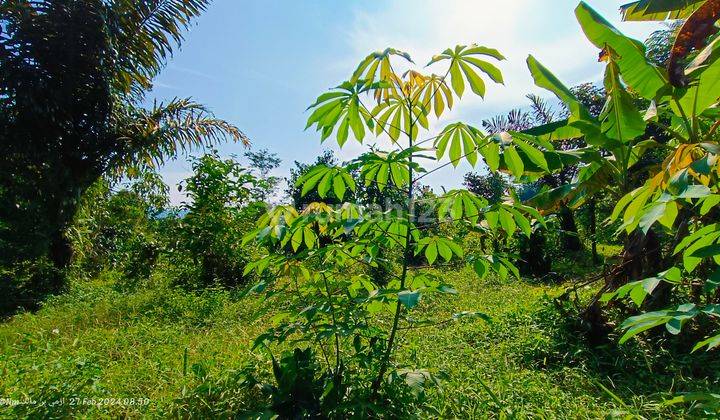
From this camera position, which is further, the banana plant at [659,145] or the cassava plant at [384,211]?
the cassava plant at [384,211]

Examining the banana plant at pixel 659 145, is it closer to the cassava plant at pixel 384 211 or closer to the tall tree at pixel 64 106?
the cassava plant at pixel 384 211

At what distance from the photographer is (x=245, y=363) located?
2.25m

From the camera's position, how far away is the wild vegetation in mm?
1447

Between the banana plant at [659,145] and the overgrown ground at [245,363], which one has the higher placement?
the banana plant at [659,145]

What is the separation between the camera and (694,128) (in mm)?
1697

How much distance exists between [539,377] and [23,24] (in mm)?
6580

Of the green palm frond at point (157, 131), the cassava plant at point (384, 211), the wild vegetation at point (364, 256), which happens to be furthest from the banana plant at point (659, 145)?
the green palm frond at point (157, 131)

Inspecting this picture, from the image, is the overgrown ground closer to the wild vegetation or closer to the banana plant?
the wild vegetation

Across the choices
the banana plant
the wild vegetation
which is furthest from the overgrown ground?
the banana plant

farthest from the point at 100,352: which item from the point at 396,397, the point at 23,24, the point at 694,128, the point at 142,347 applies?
the point at 23,24

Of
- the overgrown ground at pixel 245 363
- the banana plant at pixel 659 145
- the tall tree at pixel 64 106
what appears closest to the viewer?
the banana plant at pixel 659 145

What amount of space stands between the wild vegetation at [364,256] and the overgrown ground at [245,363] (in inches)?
0.7

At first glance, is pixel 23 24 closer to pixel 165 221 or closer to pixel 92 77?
pixel 92 77

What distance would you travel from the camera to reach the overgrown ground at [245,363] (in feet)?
5.86
